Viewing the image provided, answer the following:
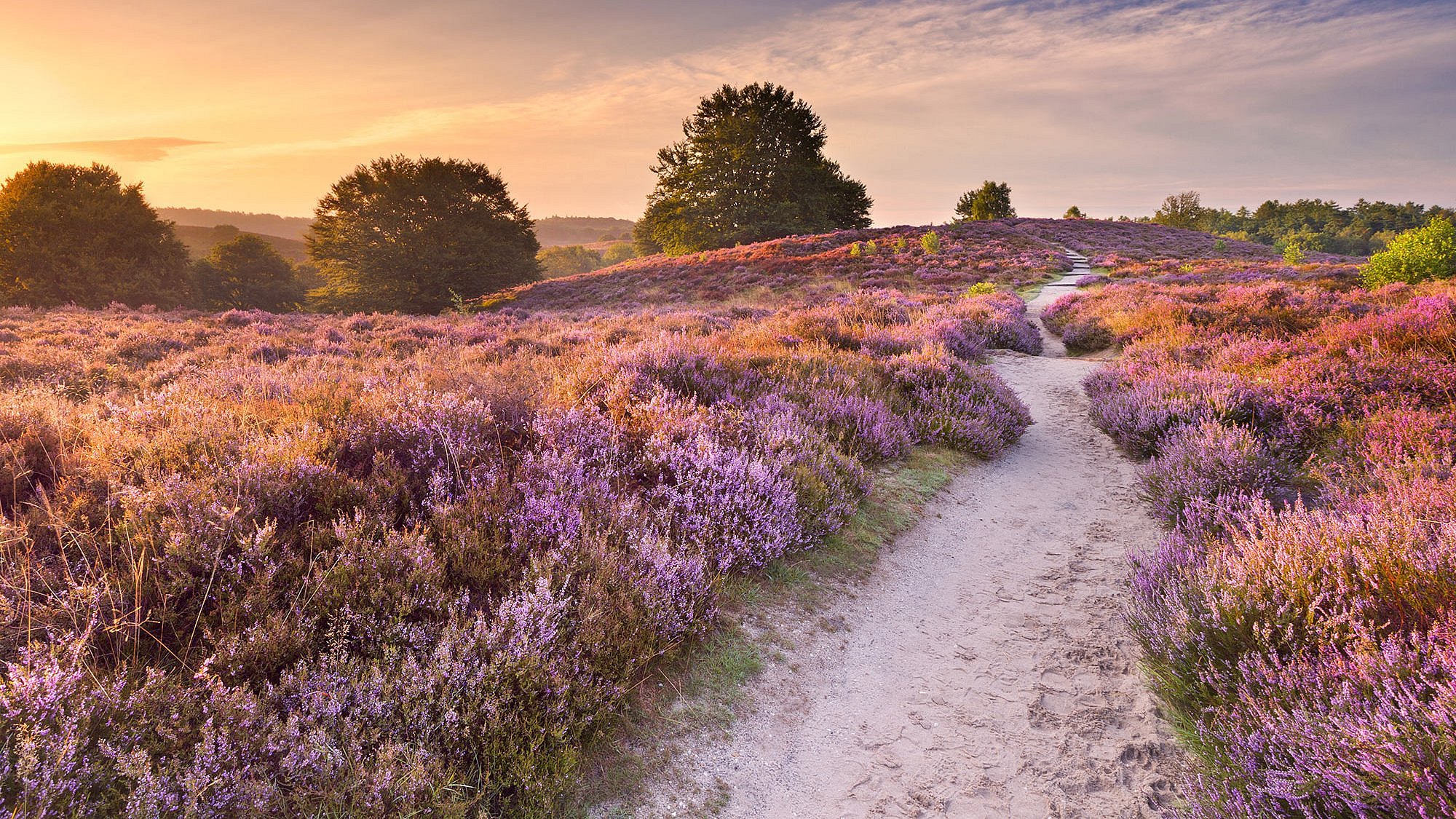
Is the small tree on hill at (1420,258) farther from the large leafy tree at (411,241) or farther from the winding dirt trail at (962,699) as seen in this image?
the large leafy tree at (411,241)

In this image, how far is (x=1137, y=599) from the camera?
3.57m

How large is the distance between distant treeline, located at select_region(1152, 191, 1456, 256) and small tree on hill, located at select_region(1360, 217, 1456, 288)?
271 ft

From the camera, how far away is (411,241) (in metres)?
34.1

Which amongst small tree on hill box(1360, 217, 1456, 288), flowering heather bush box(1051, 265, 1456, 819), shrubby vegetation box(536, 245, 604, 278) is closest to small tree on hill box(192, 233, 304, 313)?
shrubby vegetation box(536, 245, 604, 278)

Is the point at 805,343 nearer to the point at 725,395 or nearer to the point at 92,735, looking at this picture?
the point at 725,395

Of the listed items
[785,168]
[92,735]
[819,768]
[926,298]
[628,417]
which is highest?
[785,168]

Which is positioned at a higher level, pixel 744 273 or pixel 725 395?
pixel 744 273

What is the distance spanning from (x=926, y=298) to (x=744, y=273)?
11.1 meters

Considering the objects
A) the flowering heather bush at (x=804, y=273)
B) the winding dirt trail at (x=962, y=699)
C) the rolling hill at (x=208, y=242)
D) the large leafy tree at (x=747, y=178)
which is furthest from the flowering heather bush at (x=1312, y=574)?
the rolling hill at (x=208, y=242)

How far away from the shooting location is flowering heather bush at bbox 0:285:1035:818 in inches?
76.3

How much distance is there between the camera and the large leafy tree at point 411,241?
3297 cm

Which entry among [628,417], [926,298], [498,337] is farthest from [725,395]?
[926,298]

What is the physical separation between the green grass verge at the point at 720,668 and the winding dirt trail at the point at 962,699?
0.11m

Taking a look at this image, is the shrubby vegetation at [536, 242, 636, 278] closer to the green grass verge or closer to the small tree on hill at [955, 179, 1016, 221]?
the small tree on hill at [955, 179, 1016, 221]
